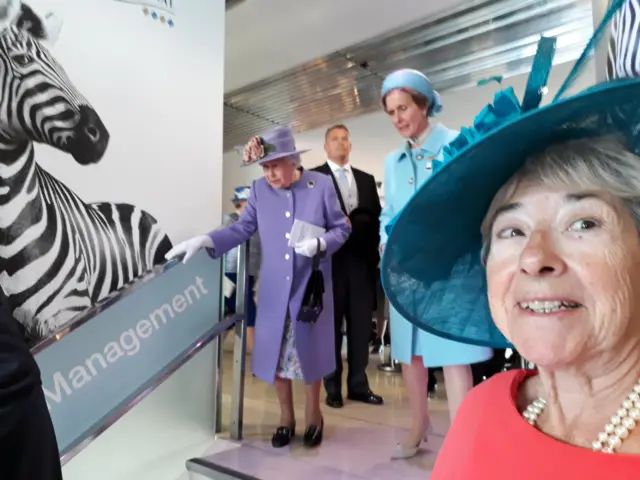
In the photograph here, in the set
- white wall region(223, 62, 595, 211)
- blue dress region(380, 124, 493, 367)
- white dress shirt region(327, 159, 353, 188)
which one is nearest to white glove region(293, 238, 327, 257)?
blue dress region(380, 124, 493, 367)

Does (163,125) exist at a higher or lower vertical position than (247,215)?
higher

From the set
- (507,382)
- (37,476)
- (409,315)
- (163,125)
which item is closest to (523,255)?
(507,382)

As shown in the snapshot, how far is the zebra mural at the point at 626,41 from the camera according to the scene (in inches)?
24.0

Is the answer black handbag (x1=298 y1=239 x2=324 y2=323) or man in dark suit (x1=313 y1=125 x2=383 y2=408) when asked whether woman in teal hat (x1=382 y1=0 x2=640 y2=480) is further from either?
man in dark suit (x1=313 y1=125 x2=383 y2=408)

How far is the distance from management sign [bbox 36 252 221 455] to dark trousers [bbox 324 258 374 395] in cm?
78

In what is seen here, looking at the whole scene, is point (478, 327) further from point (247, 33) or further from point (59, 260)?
point (247, 33)

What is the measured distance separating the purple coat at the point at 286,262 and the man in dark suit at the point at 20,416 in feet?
3.87

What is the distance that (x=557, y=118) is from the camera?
0.62 meters

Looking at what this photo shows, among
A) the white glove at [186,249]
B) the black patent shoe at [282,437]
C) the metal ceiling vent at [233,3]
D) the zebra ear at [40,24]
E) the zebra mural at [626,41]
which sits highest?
the metal ceiling vent at [233,3]

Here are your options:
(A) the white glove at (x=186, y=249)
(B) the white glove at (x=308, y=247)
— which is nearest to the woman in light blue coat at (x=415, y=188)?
(B) the white glove at (x=308, y=247)

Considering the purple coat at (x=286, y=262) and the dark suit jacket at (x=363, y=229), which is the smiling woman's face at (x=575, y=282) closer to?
the purple coat at (x=286, y=262)

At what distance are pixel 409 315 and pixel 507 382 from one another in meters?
0.22

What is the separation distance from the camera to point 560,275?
60 centimetres

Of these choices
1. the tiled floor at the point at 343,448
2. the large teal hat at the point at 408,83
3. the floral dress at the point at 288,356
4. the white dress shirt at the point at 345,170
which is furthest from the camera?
the white dress shirt at the point at 345,170
